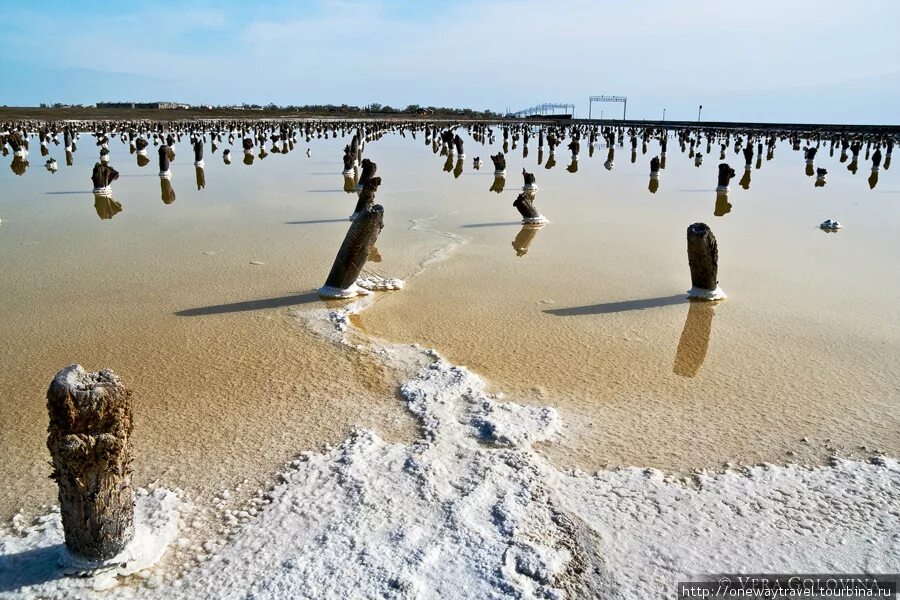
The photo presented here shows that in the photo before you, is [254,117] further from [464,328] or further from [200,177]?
[464,328]

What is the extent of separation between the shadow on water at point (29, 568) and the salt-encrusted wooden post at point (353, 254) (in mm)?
4733

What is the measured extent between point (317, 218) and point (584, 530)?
1068 centimetres

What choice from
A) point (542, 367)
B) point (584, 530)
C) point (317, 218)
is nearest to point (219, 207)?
point (317, 218)

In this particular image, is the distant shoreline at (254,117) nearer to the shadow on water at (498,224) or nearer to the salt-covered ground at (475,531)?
the shadow on water at (498,224)

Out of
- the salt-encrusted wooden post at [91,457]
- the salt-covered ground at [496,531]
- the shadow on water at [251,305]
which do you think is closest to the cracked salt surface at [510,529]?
the salt-covered ground at [496,531]

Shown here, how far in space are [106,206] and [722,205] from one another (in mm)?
13917

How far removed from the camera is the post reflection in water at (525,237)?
10855 mm

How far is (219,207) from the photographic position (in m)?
14.7

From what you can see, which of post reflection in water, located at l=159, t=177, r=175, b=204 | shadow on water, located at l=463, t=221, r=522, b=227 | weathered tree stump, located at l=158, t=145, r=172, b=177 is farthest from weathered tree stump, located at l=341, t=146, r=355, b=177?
shadow on water, located at l=463, t=221, r=522, b=227

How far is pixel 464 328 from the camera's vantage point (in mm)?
6949

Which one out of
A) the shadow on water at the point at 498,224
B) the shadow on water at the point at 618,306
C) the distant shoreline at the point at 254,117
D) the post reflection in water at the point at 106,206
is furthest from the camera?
the distant shoreline at the point at 254,117

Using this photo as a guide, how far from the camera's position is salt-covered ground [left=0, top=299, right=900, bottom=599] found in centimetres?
321

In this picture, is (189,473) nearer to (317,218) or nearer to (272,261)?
(272,261)

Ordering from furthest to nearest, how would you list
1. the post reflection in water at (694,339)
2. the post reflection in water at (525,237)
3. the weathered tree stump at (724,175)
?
the weathered tree stump at (724,175) < the post reflection in water at (525,237) < the post reflection in water at (694,339)
